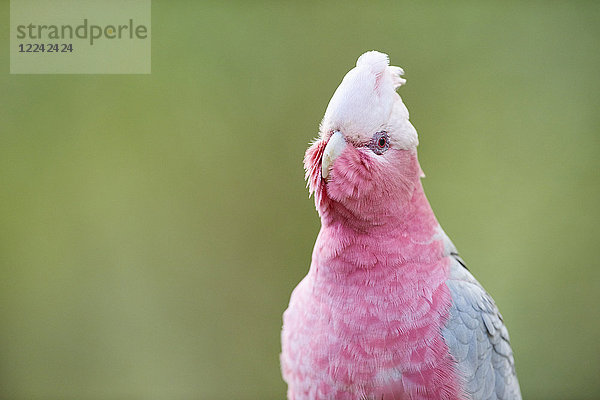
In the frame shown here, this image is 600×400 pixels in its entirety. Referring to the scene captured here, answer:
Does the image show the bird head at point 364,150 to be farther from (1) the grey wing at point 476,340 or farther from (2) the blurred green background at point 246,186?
(2) the blurred green background at point 246,186

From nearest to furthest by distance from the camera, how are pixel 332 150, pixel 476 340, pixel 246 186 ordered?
1. pixel 332 150
2. pixel 476 340
3. pixel 246 186

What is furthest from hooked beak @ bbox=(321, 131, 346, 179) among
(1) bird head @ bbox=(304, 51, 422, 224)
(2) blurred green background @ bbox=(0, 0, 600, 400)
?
(2) blurred green background @ bbox=(0, 0, 600, 400)

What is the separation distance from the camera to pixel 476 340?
0.98 metres

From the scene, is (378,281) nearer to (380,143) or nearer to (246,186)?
(380,143)

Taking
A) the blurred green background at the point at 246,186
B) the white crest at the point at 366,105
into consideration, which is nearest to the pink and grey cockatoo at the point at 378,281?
the white crest at the point at 366,105

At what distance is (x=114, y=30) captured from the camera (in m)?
1.78

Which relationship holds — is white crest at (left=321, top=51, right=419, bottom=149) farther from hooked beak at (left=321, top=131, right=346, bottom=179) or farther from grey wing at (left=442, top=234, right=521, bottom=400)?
grey wing at (left=442, top=234, right=521, bottom=400)

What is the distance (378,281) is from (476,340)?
226mm

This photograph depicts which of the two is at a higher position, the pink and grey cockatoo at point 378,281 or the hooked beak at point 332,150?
the hooked beak at point 332,150

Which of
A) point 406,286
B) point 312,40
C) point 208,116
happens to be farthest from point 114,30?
point 406,286

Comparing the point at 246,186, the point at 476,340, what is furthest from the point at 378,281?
the point at 246,186

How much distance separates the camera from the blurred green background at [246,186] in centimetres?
192

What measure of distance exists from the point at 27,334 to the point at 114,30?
116 cm

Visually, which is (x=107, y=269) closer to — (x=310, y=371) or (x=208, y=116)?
(x=208, y=116)
